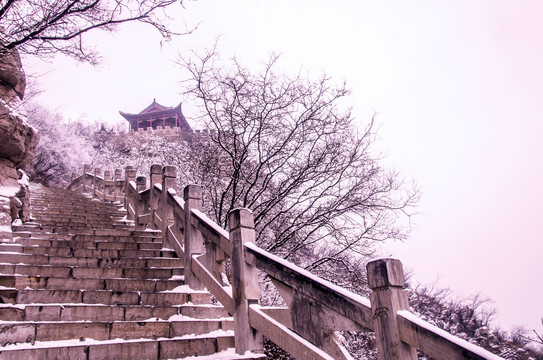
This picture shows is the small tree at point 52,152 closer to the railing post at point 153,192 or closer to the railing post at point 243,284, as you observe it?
the railing post at point 153,192

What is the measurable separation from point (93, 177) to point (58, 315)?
16309 mm

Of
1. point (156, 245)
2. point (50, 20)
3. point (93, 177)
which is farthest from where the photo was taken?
point (93, 177)

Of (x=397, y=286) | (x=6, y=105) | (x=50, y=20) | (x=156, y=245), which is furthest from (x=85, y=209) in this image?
(x=397, y=286)

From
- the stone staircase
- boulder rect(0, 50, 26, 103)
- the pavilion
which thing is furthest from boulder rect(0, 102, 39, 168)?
the pavilion

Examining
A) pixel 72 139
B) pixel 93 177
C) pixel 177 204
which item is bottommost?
pixel 177 204

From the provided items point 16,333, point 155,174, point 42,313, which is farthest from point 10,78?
point 16,333

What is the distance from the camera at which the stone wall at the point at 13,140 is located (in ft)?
28.7

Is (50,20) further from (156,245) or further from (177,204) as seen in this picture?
(156,245)

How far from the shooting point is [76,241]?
771 cm

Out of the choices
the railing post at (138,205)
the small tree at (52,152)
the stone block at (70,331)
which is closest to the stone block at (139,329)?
the stone block at (70,331)

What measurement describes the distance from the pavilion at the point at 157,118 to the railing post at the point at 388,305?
56594 mm

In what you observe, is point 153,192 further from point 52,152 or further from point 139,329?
point 52,152

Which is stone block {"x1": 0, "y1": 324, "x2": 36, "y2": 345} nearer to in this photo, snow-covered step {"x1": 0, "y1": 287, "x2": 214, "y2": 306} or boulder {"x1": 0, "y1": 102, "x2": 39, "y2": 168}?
snow-covered step {"x1": 0, "y1": 287, "x2": 214, "y2": 306}

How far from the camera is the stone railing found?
2.76m
